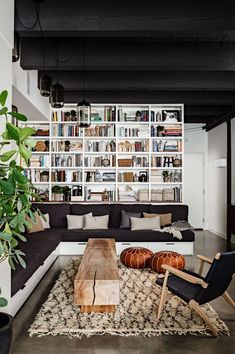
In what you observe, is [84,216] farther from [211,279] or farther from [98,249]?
[211,279]

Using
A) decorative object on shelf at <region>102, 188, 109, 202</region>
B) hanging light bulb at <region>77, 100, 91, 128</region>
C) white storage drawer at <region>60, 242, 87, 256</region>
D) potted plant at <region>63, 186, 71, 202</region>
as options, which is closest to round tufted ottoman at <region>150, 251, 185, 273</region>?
white storage drawer at <region>60, 242, 87, 256</region>

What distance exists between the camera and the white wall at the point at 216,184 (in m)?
8.54

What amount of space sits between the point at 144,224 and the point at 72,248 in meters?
1.31

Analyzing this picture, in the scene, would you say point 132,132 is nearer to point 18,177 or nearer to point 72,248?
point 72,248

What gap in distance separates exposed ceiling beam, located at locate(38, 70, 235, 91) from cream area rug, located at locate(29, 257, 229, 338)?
130 inches

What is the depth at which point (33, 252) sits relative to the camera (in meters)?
4.17

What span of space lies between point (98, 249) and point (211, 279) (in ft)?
6.36

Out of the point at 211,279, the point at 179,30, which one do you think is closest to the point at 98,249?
the point at 211,279

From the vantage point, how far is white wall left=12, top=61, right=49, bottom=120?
197 inches

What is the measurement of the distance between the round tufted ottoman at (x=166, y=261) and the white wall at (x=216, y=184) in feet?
13.3

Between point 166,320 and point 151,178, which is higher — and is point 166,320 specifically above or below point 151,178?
below

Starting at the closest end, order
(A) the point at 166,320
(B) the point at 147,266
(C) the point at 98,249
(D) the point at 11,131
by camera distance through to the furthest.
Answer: (D) the point at 11,131, (A) the point at 166,320, (C) the point at 98,249, (B) the point at 147,266

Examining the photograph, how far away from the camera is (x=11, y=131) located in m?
1.56

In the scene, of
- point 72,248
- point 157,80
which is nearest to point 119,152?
point 157,80
